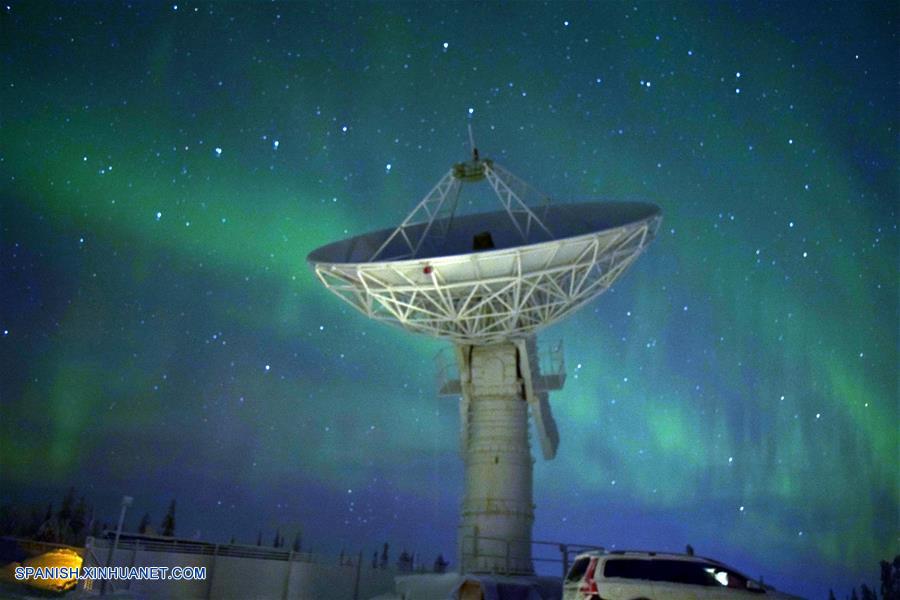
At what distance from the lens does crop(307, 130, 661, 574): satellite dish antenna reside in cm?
2434

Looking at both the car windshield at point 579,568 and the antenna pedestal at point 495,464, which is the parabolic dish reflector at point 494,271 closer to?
the antenna pedestal at point 495,464

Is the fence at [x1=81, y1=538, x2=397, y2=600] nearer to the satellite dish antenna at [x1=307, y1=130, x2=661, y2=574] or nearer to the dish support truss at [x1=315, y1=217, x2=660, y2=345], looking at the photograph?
the satellite dish antenna at [x1=307, y1=130, x2=661, y2=574]

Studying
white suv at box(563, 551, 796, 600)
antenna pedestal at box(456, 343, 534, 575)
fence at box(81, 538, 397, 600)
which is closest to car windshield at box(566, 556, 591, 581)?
white suv at box(563, 551, 796, 600)

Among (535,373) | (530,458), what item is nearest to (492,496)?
(530,458)

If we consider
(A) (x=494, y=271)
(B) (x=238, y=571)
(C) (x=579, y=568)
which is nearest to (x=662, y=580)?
(C) (x=579, y=568)

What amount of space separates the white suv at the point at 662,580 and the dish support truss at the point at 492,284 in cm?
1179

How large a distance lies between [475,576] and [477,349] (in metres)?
8.02

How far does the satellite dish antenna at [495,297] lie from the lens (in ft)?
79.9

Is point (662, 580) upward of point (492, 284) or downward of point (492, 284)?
downward

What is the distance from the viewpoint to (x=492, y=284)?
25000mm

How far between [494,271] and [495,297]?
1.17 meters

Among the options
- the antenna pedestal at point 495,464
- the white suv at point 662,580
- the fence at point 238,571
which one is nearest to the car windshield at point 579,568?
the white suv at point 662,580

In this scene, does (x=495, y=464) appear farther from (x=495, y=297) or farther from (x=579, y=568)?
(x=579, y=568)

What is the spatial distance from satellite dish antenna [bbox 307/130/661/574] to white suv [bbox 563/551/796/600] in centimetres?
1192
